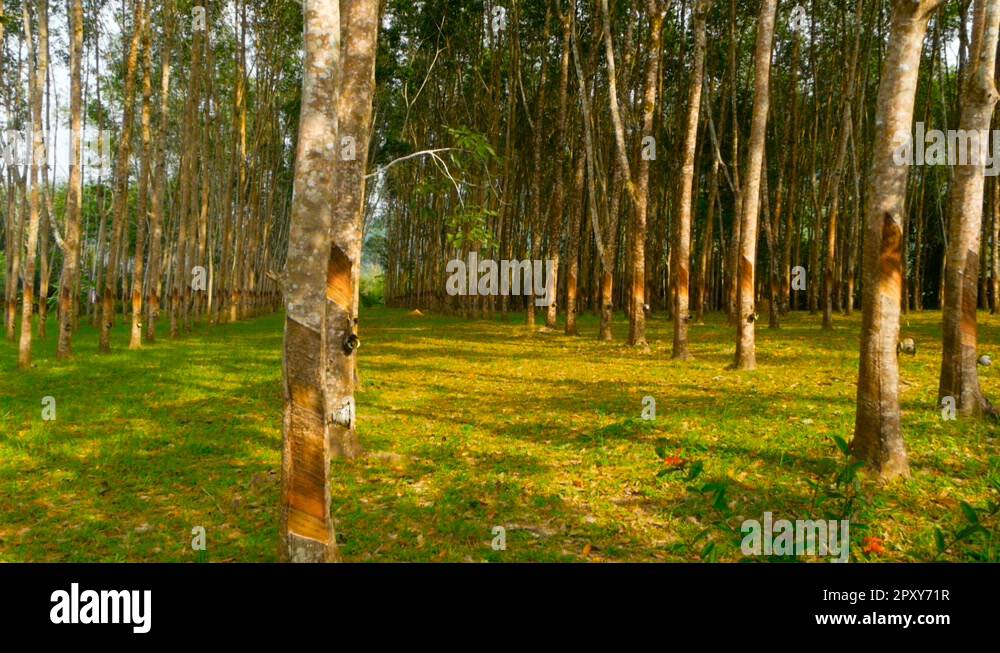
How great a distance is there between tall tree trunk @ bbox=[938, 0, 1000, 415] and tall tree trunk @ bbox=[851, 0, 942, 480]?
7.25ft

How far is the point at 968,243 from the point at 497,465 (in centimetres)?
641

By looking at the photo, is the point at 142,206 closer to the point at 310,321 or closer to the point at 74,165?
the point at 74,165

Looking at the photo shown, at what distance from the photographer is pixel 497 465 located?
7613 millimetres

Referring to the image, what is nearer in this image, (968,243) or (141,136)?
(968,243)

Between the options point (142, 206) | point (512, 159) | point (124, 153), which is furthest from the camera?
point (512, 159)

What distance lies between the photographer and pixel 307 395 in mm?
4219

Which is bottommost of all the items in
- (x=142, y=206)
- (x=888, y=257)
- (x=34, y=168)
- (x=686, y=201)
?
(x=888, y=257)

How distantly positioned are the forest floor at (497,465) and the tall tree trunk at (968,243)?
1.89 feet

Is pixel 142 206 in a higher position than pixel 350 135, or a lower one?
higher


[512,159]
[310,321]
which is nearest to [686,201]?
[310,321]

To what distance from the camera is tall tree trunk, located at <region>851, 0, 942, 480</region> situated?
6387 mm

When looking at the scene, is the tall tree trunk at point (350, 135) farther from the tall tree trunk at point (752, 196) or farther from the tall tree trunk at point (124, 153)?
the tall tree trunk at point (124, 153)
